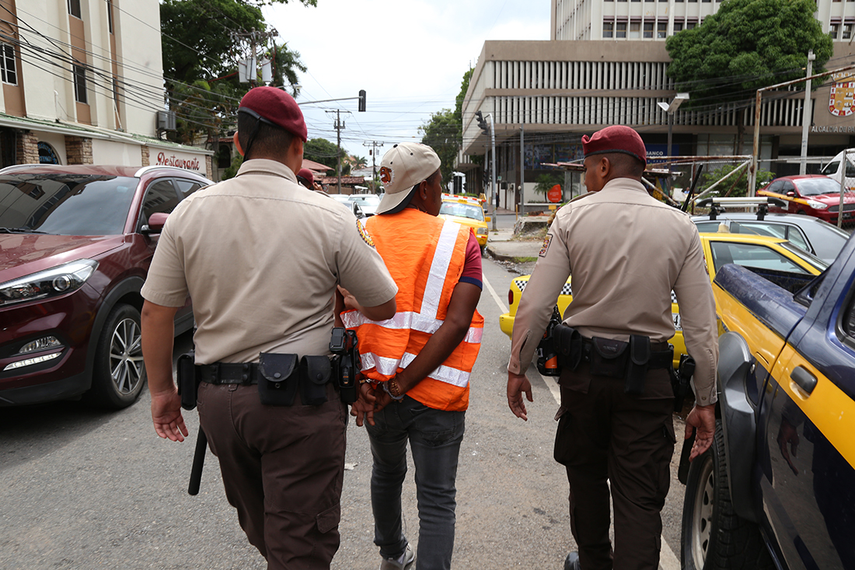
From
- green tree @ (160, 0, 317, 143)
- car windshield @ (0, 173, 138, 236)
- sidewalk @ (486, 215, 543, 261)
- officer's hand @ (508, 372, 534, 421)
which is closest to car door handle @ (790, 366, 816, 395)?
officer's hand @ (508, 372, 534, 421)

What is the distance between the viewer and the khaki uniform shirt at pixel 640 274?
7.89 feet

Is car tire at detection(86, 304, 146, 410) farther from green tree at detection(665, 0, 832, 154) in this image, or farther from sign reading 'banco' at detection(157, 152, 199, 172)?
green tree at detection(665, 0, 832, 154)

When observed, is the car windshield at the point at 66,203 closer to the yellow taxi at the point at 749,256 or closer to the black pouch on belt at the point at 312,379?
the yellow taxi at the point at 749,256

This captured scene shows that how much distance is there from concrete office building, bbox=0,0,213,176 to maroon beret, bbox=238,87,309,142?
16.7 meters

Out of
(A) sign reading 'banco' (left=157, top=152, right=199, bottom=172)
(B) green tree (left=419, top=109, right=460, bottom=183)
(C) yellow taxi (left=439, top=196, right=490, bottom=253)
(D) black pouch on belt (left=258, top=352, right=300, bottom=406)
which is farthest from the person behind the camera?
(B) green tree (left=419, top=109, right=460, bottom=183)

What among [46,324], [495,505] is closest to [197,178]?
[46,324]

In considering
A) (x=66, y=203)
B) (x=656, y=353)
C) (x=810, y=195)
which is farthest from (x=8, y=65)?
(x=810, y=195)

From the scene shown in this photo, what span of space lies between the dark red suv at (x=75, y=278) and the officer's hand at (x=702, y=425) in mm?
3975

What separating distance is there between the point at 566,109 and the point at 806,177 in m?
31.7

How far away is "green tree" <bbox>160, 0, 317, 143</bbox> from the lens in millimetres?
31516

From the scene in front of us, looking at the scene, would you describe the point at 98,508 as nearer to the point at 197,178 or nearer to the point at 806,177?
the point at 197,178

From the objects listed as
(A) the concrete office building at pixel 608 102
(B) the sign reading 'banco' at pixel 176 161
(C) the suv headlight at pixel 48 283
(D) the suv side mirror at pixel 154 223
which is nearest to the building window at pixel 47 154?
(B) the sign reading 'banco' at pixel 176 161

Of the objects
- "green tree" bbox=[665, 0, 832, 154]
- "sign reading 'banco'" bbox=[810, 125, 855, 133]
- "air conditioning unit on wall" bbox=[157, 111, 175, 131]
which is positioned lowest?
"air conditioning unit on wall" bbox=[157, 111, 175, 131]

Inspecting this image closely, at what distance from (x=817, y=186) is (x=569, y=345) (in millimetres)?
20234
